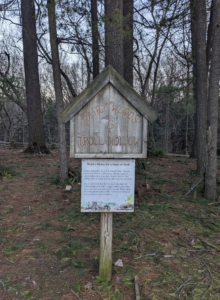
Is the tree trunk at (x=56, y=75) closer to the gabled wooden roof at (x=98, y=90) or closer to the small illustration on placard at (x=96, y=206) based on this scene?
the gabled wooden roof at (x=98, y=90)

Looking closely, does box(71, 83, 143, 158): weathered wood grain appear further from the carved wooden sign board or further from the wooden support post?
the wooden support post

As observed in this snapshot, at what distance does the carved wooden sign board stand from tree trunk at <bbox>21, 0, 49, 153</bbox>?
28.8 feet

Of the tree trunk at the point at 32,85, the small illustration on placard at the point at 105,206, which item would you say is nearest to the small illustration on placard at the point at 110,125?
the small illustration on placard at the point at 105,206

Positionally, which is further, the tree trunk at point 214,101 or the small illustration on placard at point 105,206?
the tree trunk at point 214,101

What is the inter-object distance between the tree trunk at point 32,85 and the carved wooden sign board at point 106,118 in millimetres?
8774

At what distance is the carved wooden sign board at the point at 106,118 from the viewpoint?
8.90 ft

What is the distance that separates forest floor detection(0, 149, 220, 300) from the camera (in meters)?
2.87

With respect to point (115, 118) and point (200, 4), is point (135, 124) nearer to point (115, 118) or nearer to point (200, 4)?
point (115, 118)

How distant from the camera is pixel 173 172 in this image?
8.75 metres

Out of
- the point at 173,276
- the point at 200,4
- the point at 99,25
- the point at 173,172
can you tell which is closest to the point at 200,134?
the point at 173,172

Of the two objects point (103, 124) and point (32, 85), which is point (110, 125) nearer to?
point (103, 124)

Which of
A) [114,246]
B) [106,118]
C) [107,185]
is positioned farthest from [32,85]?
[107,185]

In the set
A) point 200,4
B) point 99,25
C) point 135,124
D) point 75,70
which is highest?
point 75,70

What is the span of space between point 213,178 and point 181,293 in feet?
11.2
